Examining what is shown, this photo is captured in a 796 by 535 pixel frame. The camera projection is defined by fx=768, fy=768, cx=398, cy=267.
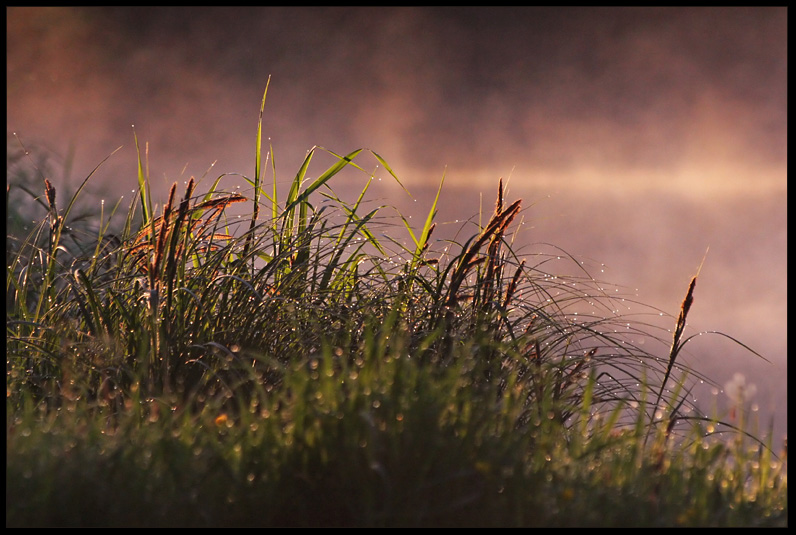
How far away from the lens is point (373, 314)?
219 centimetres

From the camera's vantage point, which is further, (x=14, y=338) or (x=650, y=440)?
(x=14, y=338)

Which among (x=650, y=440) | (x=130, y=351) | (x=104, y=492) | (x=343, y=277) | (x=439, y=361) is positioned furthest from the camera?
(x=343, y=277)

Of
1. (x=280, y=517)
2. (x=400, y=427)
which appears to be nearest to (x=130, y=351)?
(x=280, y=517)

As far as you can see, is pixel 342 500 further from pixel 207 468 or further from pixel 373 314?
pixel 373 314

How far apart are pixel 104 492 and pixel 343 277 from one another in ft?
4.13

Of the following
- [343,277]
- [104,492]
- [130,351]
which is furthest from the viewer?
[343,277]

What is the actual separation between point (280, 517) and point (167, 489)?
19 cm

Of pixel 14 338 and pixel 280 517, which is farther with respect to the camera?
pixel 14 338

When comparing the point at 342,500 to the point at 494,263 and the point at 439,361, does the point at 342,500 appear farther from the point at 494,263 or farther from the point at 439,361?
the point at 494,263

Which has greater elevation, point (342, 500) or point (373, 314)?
point (373, 314)

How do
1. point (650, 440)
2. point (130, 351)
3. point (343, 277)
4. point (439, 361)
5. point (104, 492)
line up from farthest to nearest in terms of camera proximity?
point (343, 277) → point (130, 351) → point (439, 361) → point (650, 440) → point (104, 492)

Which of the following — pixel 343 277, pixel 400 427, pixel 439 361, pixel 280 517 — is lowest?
pixel 280 517
